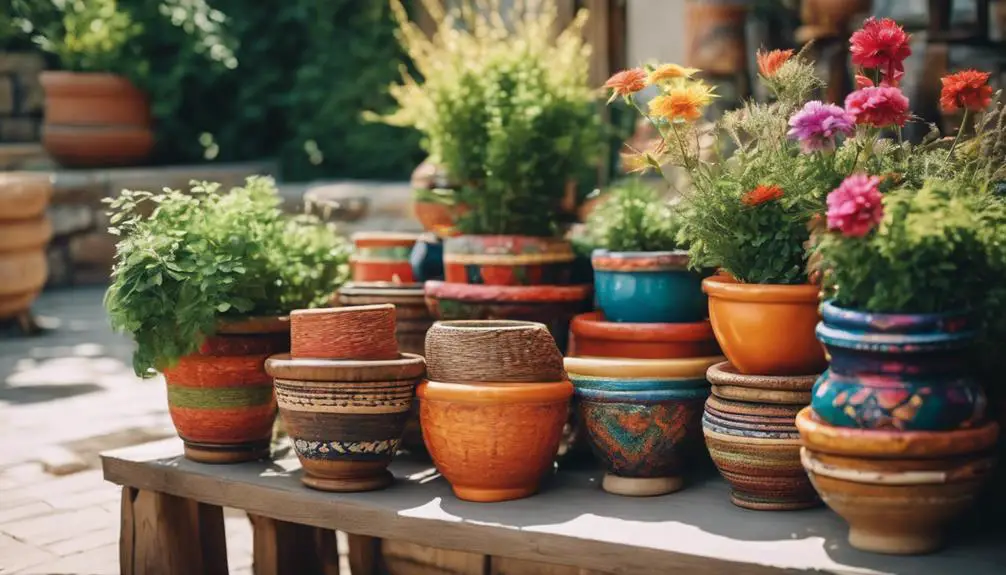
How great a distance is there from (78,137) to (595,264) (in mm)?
6013

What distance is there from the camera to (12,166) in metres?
8.59

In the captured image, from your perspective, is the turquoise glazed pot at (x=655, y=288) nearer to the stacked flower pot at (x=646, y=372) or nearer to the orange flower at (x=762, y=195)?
the stacked flower pot at (x=646, y=372)

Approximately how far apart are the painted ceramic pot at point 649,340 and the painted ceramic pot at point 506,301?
0.16m

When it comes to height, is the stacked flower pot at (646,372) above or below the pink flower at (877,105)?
below

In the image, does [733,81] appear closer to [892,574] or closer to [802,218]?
[802,218]

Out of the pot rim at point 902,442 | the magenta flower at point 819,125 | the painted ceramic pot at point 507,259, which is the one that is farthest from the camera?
the painted ceramic pot at point 507,259

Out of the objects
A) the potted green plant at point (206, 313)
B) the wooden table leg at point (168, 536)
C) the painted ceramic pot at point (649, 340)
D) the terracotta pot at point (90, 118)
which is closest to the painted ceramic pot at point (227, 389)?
the potted green plant at point (206, 313)

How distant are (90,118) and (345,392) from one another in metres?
6.06

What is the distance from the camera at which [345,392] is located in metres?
2.83

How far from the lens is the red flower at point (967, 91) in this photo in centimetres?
260

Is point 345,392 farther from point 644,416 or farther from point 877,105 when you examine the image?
point 877,105

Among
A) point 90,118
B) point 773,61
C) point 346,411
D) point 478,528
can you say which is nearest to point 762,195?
point 773,61

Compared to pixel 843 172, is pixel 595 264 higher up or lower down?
lower down

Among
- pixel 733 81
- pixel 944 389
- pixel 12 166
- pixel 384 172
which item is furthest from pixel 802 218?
pixel 12 166
